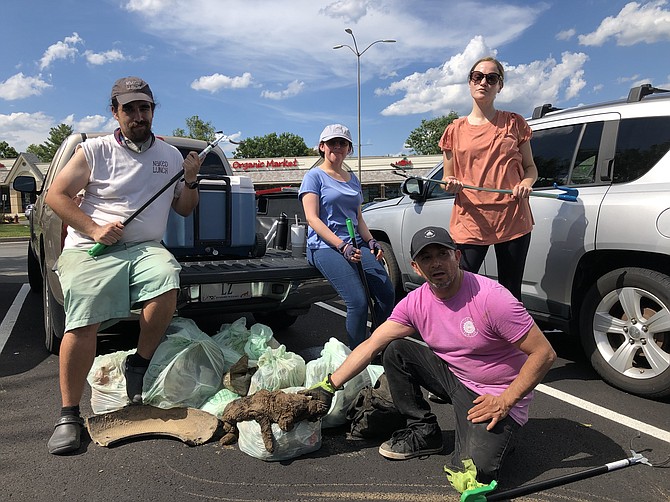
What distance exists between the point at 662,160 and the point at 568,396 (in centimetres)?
160

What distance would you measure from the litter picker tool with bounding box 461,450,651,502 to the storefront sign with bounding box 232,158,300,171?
39199 millimetres

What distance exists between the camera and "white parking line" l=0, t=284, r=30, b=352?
4773 millimetres

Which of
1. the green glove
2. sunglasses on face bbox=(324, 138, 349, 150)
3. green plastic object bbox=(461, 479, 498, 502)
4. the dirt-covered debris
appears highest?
sunglasses on face bbox=(324, 138, 349, 150)

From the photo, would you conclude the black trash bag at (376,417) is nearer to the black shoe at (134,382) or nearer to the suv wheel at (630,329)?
the black shoe at (134,382)

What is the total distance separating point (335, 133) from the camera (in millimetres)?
3461

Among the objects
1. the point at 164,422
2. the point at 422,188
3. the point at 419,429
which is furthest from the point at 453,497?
the point at 422,188

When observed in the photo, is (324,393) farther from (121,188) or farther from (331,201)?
(121,188)

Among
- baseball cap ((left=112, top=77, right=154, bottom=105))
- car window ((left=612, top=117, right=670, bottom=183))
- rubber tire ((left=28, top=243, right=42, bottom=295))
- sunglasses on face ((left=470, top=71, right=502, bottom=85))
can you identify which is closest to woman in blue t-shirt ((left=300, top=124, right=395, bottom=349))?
sunglasses on face ((left=470, top=71, right=502, bottom=85))

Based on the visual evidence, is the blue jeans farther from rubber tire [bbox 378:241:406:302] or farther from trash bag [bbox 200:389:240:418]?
rubber tire [bbox 378:241:406:302]

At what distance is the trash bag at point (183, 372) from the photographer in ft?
9.40

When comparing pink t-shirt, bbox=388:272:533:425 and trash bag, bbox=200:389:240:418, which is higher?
pink t-shirt, bbox=388:272:533:425

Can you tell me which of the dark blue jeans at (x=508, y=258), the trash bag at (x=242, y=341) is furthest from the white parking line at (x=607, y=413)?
the trash bag at (x=242, y=341)

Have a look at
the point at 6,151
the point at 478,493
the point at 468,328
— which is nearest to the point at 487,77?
the point at 468,328

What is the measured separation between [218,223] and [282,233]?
1.17 meters
